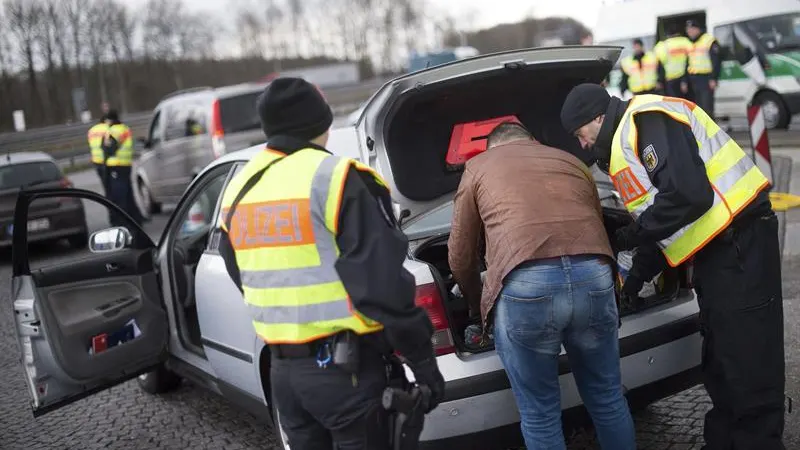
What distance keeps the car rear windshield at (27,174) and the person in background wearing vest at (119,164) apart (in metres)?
1.01

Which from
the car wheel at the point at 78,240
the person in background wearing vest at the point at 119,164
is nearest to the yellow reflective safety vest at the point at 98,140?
the person in background wearing vest at the point at 119,164

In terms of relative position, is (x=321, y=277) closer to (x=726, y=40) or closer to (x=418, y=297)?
(x=418, y=297)

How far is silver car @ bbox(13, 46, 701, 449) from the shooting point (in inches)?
131

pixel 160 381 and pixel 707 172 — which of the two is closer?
pixel 707 172

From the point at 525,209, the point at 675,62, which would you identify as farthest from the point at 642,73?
the point at 525,209

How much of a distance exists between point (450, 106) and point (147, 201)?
11136mm

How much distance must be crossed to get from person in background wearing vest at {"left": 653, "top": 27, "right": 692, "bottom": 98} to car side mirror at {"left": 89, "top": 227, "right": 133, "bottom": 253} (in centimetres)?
1116

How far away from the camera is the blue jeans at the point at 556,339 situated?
121 inches

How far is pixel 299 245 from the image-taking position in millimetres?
2459

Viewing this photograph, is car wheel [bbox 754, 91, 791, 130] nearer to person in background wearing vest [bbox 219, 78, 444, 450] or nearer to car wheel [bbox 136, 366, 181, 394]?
car wheel [bbox 136, 366, 181, 394]

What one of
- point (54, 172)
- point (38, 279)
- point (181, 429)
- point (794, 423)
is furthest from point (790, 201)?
point (54, 172)

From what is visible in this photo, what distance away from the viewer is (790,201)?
8656mm

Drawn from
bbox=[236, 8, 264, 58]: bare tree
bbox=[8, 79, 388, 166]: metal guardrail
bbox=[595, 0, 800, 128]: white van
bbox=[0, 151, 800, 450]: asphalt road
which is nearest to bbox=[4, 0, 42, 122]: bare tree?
bbox=[8, 79, 388, 166]: metal guardrail

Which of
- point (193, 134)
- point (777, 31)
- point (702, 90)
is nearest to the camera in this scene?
point (193, 134)
